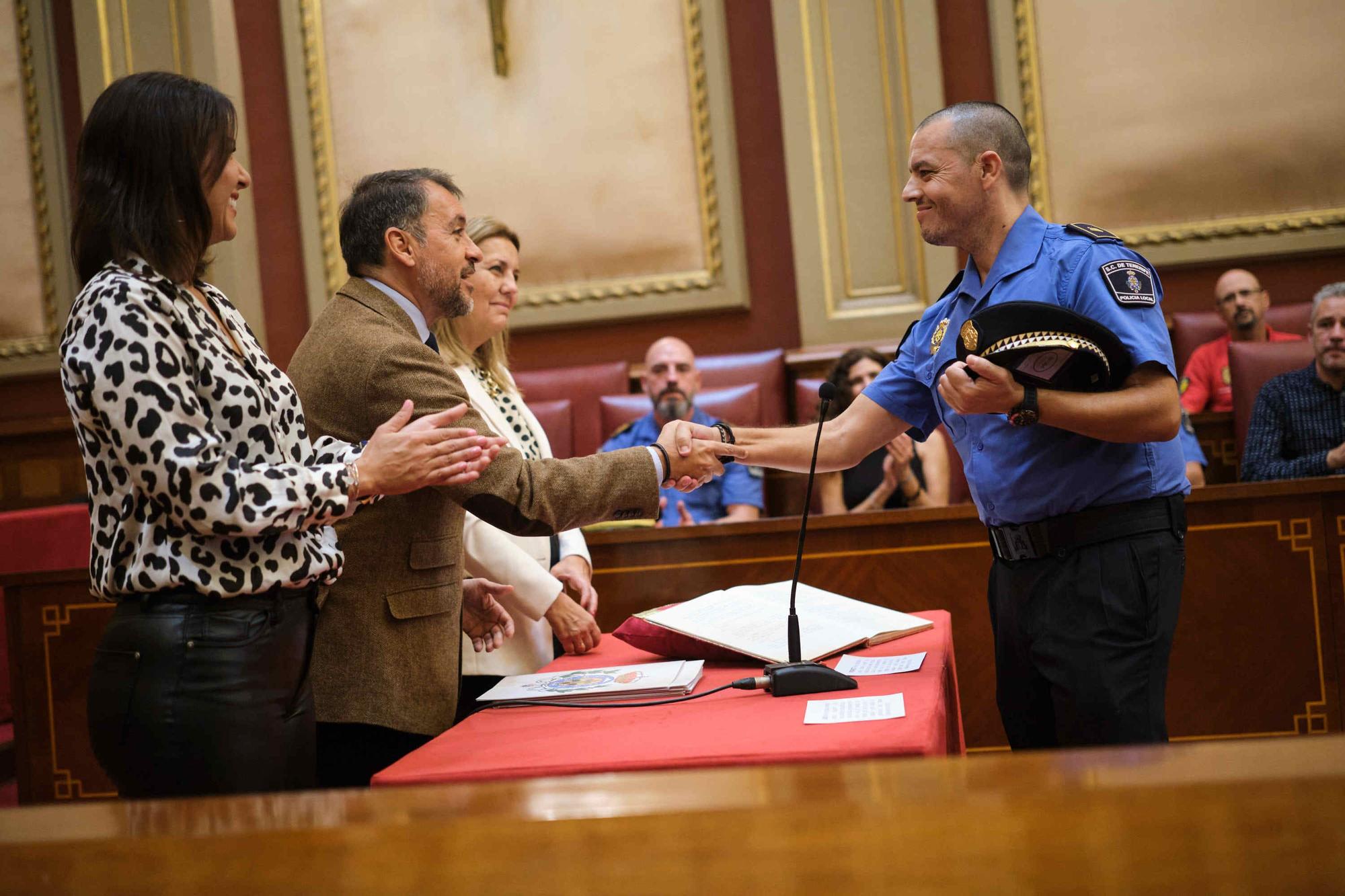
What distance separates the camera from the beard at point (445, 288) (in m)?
1.92

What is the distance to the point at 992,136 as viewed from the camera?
1.98 metres

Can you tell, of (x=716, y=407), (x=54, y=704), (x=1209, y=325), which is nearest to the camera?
(x=54, y=704)

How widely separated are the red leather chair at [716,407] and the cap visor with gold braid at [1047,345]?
8.80ft

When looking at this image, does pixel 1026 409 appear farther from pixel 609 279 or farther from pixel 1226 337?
pixel 609 279

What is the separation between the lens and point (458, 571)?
183 cm

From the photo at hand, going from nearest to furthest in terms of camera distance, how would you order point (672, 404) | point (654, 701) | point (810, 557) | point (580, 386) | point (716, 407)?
point (654, 701) < point (810, 557) < point (672, 404) < point (716, 407) < point (580, 386)

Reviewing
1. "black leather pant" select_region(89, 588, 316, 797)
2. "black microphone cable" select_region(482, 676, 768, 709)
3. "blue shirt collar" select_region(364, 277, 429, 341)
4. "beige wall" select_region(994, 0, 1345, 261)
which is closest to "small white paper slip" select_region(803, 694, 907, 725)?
"black microphone cable" select_region(482, 676, 768, 709)

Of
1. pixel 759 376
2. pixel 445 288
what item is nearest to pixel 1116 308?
pixel 445 288

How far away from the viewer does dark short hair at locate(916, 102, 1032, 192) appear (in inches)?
77.9

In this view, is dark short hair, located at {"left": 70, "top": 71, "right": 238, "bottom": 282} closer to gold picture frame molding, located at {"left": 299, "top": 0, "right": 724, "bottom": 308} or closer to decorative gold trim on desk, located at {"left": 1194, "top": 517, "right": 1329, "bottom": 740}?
decorative gold trim on desk, located at {"left": 1194, "top": 517, "right": 1329, "bottom": 740}

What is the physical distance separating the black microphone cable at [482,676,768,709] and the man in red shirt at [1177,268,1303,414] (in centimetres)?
335

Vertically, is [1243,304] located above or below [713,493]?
above

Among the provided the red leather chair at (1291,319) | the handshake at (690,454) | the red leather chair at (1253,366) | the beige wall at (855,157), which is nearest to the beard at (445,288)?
the handshake at (690,454)

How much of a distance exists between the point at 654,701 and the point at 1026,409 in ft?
2.18
